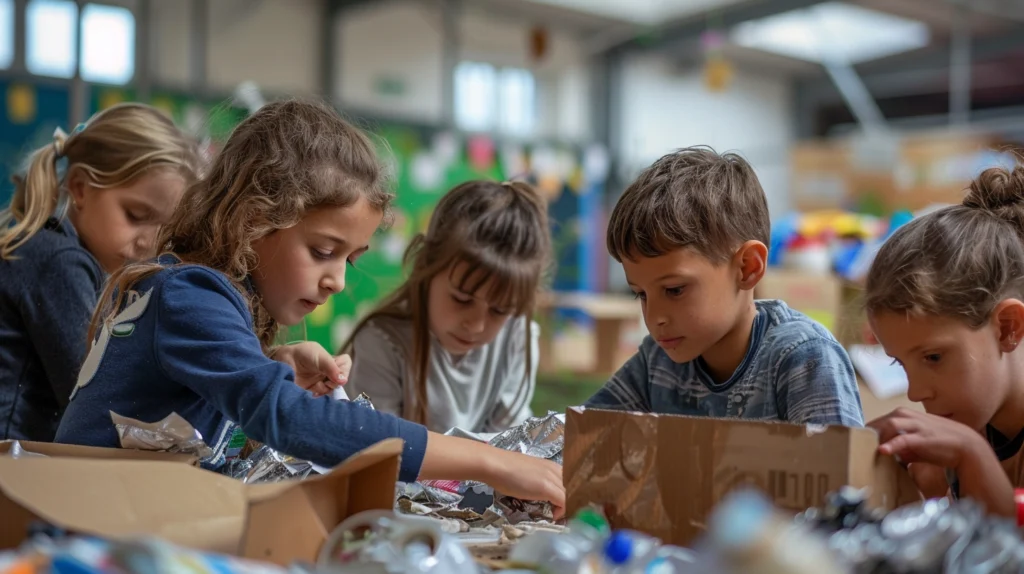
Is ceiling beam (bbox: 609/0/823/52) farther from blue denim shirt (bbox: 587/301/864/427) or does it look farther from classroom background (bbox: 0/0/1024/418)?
blue denim shirt (bbox: 587/301/864/427)

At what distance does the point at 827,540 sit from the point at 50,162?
130 centimetres

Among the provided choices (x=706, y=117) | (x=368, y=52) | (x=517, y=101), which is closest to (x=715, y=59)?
(x=706, y=117)

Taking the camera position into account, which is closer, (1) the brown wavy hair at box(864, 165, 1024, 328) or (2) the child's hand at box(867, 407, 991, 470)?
(2) the child's hand at box(867, 407, 991, 470)

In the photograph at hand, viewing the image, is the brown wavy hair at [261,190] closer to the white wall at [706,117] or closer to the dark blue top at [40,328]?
the dark blue top at [40,328]

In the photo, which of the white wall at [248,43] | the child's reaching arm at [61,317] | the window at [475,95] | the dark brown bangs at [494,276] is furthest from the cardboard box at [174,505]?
the window at [475,95]

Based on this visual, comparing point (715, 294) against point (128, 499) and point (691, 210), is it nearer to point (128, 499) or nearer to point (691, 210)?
point (691, 210)

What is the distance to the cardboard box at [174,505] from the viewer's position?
0.65 meters

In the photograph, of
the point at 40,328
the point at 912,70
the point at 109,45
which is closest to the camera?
the point at 40,328

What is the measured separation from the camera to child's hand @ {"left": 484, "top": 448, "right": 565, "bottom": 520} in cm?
90

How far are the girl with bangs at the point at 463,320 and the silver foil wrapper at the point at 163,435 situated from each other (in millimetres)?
536

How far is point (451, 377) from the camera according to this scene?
1627 millimetres

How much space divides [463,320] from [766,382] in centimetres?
59

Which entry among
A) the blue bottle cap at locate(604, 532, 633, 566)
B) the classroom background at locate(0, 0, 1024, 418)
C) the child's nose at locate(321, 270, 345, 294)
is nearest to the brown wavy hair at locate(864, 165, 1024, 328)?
the blue bottle cap at locate(604, 532, 633, 566)

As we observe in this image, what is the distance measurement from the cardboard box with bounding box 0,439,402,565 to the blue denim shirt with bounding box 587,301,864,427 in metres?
0.44
